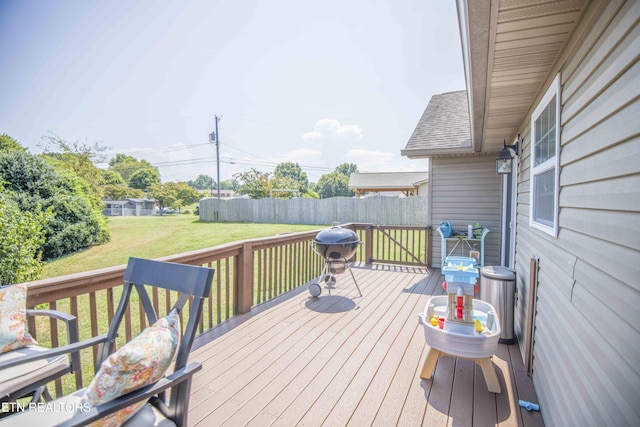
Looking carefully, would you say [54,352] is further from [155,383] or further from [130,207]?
[130,207]

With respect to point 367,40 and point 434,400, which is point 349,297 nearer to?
point 434,400

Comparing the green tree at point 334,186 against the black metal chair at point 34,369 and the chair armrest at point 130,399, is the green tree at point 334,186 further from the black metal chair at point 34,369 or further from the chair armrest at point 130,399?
the chair armrest at point 130,399

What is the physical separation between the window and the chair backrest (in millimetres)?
2163

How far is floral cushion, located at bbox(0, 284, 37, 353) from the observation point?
1.68m

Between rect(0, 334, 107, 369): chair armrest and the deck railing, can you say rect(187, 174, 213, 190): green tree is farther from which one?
rect(0, 334, 107, 369): chair armrest

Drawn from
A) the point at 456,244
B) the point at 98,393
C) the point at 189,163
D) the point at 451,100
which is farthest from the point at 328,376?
the point at 189,163

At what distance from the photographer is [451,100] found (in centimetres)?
752

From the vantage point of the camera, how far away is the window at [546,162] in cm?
201

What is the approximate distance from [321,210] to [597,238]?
15.4 meters

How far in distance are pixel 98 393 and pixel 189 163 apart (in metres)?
36.5

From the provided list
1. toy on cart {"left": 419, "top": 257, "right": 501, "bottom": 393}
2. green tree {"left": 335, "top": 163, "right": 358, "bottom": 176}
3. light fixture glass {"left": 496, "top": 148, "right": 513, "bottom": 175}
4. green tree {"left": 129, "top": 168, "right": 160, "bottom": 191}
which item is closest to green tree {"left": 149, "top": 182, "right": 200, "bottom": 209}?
green tree {"left": 129, "top": 168, "right": 160, "bottom": 191}

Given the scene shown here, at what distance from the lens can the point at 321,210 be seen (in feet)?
54.6

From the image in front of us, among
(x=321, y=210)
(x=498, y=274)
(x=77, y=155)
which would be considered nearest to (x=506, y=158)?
(x=498, y=274)

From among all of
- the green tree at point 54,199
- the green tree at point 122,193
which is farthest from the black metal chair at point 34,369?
the green tree at point 122,193
